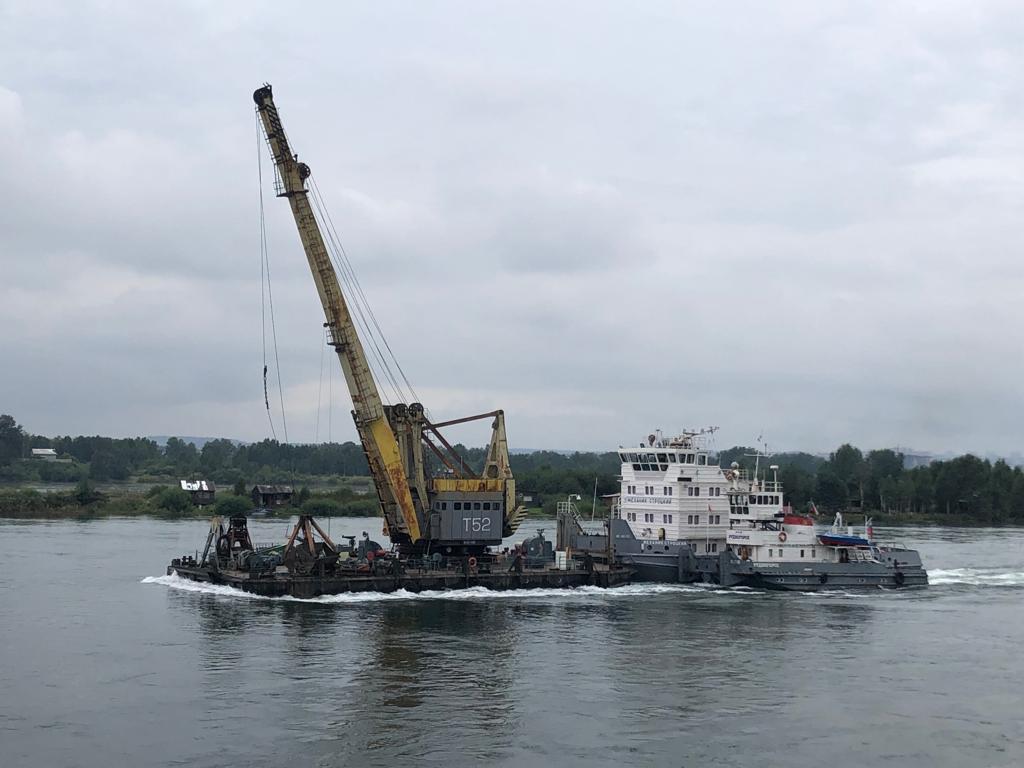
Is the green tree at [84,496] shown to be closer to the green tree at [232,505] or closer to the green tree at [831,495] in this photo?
the green tree at [232,505]

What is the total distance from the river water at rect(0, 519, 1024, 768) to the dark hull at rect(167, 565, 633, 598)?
0.90 metres

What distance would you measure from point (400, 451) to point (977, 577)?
3664 centimetres

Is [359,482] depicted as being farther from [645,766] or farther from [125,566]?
[645,766]

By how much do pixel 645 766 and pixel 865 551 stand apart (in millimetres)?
36921

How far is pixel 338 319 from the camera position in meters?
54.9

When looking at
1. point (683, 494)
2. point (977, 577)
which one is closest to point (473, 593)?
point (683, 494)

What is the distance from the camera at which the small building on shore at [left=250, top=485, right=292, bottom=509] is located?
12862 centimetres

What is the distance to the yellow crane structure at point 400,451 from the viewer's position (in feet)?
180

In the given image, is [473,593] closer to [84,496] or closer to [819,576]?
[819,576]

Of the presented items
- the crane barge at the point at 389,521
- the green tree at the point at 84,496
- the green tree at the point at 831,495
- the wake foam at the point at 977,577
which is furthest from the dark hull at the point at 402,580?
the green tree at the point at 831,495

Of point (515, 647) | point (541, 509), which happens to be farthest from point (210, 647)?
point (541, 509)

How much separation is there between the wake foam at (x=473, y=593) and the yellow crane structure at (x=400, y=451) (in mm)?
3854

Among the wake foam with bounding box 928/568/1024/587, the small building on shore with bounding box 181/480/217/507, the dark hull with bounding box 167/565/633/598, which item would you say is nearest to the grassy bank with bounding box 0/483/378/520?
the small building on shore with bounding box 181/480/217/507

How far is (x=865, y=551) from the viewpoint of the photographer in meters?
60.2
